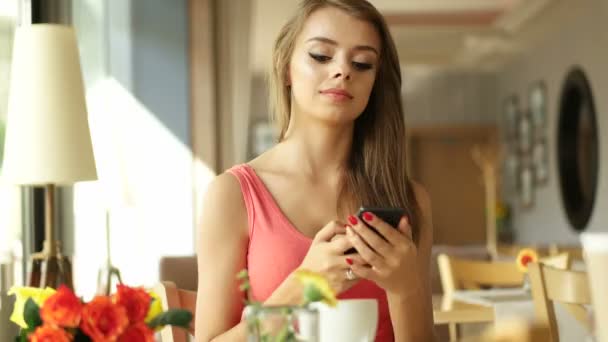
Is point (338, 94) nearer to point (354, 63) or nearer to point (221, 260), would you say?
point (354, 63)

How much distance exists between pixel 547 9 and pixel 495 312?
6788 millimetres

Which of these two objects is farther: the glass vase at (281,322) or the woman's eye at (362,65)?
the woman's eye at (362,65)

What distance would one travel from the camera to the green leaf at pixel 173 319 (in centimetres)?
107

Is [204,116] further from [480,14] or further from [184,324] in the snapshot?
[480,14]

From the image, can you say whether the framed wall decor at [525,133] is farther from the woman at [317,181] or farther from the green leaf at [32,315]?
the green leaf at [32,315]

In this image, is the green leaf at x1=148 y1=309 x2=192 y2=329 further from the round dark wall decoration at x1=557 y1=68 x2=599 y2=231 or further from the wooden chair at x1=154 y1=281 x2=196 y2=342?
the round dark wall decoration at x1=557 y1=68 x2=599 y2=231

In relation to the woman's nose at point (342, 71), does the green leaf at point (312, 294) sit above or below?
below

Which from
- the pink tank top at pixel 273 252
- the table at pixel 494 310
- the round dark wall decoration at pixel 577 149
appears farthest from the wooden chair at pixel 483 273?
the round dark wall decoration at pixel 577 149

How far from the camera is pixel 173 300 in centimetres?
198

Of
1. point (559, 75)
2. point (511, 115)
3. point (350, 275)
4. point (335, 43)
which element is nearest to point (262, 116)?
point (511, 115)

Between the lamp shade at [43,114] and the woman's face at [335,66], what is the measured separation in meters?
1.39

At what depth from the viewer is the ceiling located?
9.78 m

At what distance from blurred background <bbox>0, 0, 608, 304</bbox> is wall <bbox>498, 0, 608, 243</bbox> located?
25 mm

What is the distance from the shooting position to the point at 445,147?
13.2 metres
